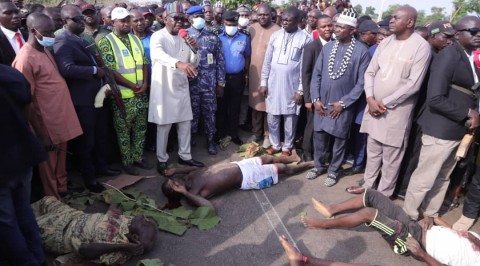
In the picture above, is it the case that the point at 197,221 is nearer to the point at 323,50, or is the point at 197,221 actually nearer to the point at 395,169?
the point at 395,169

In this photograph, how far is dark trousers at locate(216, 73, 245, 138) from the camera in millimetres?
5602

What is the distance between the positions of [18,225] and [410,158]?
165 inches

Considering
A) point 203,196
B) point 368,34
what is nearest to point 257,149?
point 203,196

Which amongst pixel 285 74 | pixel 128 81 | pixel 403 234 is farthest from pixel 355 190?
pixel 128 81

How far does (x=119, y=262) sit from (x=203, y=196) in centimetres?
133

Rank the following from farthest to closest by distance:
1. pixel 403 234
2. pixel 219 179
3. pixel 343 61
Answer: pixel 343 61 < pixel 219 179 < pixel 403 234

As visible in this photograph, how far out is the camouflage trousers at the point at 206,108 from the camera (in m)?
5.21

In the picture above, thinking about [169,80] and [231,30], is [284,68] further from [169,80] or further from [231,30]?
[169,80]

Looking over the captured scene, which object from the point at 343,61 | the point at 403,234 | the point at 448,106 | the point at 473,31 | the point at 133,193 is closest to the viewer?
the point at 403,234

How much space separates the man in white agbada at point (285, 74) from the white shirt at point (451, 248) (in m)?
2.51

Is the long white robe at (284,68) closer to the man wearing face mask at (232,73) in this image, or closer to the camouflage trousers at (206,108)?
the man wearing face mask at (232,73)

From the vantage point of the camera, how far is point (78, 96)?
3859 mm

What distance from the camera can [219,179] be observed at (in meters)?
4.13

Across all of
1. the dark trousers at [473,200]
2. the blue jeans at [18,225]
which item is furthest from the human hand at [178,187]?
the dark trousers at [473,200]
